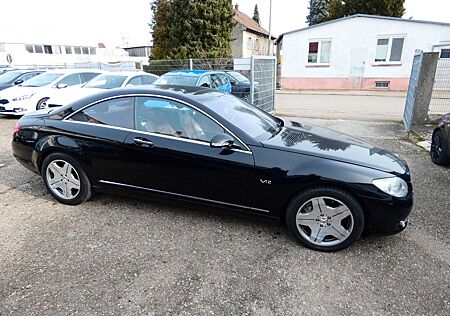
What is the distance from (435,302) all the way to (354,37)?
18030 millimetres

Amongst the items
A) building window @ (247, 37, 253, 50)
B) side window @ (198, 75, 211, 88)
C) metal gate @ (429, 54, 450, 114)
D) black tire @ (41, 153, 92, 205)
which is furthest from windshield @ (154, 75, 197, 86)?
building window @ (247, 37, 253, 50)

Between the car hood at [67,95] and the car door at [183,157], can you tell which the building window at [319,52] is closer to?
the car hood at [67,95]

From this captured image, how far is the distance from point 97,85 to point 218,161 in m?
7.42

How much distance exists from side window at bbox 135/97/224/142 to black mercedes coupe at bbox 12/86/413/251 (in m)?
0.01

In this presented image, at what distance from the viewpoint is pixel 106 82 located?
29.3ft

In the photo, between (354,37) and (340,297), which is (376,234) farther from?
(354,37)

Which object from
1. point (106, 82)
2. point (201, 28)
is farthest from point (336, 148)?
point (201, 28)

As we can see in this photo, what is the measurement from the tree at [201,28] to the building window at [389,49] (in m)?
9.35

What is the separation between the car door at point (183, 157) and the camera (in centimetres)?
295

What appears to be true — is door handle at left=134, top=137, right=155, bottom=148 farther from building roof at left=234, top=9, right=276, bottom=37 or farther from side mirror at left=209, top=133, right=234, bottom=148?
building roof at left=234, top=9, right=276, bottom=37

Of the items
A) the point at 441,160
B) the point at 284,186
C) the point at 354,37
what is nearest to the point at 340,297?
the point at 284,186

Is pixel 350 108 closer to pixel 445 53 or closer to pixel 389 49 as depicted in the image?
pixel 389 49

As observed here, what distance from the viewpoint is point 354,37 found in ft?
56.9

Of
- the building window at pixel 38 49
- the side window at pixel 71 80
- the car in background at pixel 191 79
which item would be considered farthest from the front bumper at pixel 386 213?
the building window at pixel 38 49
